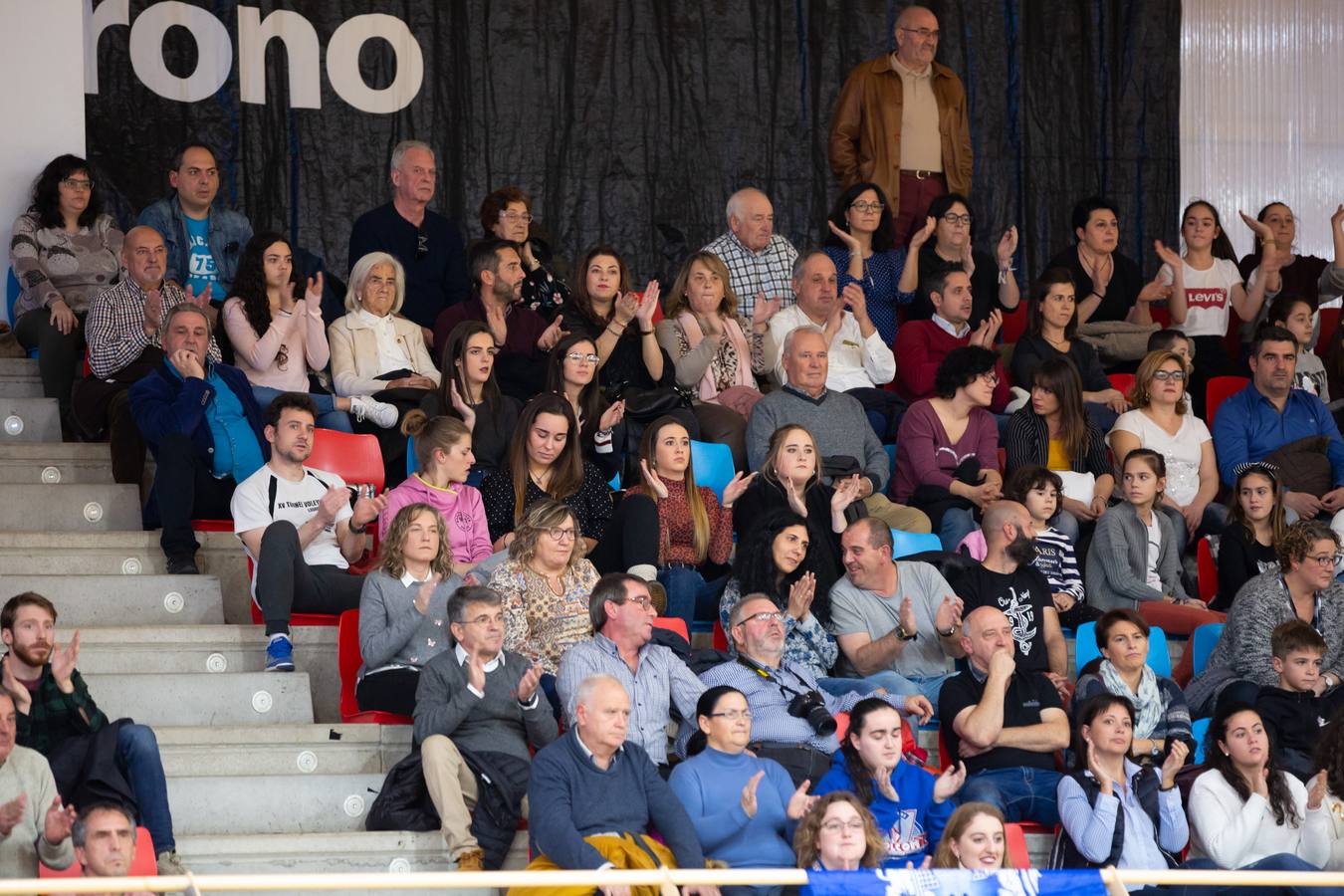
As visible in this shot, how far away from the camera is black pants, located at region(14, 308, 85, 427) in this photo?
6566mm

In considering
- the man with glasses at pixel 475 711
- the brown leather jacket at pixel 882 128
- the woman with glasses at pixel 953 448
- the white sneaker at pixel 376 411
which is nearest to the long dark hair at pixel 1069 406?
the woman with glasses at pixel 953 448

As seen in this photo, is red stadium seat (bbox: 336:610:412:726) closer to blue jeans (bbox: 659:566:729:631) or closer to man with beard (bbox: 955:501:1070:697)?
blue jeans (bbox: 659:566:729:631)

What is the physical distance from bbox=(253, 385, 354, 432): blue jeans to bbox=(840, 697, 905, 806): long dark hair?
2225 millimetres

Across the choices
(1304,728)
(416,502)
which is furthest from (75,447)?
(1304,728)

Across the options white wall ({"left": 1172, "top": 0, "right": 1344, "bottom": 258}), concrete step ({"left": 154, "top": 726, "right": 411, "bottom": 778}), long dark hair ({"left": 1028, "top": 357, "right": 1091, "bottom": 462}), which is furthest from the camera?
white wall ({"left": 1172, "top": 0, "right": 1344, "bottom": 258})

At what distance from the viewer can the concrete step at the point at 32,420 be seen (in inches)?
258

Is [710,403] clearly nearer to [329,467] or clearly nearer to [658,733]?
[329,467]

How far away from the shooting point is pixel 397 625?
5.12 meters

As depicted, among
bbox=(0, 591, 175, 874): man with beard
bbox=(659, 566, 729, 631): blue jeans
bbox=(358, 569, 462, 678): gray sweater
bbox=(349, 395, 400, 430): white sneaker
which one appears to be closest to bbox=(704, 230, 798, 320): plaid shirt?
bbox=(349, 395, 400, 430): white sneaker

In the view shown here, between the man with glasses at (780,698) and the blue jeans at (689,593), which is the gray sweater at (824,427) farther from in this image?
the man with glasses at (780,698)

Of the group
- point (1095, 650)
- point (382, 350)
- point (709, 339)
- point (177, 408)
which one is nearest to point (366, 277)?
point (382, 350)

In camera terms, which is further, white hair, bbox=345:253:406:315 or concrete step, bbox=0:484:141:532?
white hair, bbox=345:253:406:315

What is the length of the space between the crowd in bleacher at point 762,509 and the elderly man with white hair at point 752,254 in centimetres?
2

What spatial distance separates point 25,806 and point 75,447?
2257 mm
